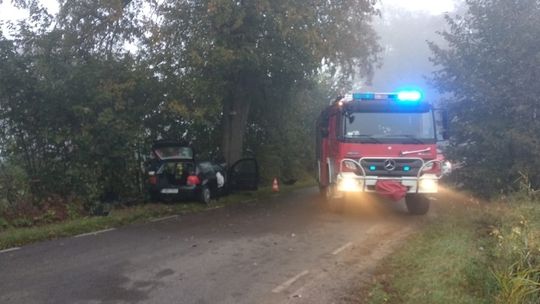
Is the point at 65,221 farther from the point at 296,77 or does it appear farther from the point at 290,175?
the point at 290,175

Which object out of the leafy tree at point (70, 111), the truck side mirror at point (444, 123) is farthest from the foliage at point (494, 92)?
the leafy tree at point (70, 111)

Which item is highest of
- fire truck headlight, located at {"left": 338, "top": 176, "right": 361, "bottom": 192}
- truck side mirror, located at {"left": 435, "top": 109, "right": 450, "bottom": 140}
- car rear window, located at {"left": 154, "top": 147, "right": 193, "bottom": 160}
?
truck side mirror, located at {"left": 435, "top": 109, "right": 450, "bottom": 140}

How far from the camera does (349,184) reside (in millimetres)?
Answer: 11930

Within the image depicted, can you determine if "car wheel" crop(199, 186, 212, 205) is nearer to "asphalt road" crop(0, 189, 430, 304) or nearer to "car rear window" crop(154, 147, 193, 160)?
"car rear window" crop(154, 147, 193, 160)

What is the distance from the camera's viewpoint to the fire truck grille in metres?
11.8

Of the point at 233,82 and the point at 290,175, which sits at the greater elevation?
the point at 233,82

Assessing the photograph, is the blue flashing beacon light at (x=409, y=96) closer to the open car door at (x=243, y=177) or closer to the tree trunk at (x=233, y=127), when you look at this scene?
the open car door at (x=243, y=177)

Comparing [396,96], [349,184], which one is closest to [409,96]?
[396,96]

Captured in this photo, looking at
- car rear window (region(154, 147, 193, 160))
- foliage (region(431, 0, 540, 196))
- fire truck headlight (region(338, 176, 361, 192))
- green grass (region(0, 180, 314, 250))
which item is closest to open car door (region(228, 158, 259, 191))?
green grass (region(0, 180, 314, 250))

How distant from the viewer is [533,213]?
9.08 metres

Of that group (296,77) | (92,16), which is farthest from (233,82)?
(92,16)

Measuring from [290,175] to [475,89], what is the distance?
11.5 m

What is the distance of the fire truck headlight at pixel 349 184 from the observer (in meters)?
11.9

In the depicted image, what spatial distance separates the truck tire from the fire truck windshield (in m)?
1.62
